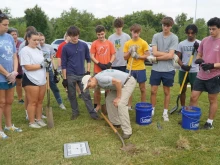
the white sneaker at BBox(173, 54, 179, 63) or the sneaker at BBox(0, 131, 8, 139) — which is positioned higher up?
the white sneaker at BBox(173, 54, 179, 63)

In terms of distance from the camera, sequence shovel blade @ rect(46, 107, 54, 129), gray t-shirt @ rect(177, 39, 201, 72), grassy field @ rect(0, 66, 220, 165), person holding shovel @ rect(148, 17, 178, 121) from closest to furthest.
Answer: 1. grassy field @ rect(0, 66, 220, 165)
2. shovel blade @ rect(46, 107, 54, 129)
3. person holding shovel @ rect(148, 17, 178, 121)
4. gray t-shirt @ rect(177, 39, 201, 72)

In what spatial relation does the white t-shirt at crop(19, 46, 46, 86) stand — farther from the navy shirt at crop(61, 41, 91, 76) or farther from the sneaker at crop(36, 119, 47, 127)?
the sneaker at crop(36, 119, 47, 127)

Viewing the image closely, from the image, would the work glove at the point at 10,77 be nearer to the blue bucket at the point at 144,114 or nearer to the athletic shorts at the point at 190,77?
the blue bucket at the point at 144,114

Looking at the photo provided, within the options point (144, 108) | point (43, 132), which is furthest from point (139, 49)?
point (43, 132)

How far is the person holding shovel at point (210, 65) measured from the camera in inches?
146

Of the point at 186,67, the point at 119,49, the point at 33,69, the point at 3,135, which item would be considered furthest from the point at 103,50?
the point at 3,135

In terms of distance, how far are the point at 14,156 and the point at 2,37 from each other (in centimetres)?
177

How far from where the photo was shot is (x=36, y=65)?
12.8ft

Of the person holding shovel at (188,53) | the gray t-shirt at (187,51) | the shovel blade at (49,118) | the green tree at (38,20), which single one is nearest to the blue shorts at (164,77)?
the person holding shovel at (188,53)

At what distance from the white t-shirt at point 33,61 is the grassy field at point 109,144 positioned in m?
0.89

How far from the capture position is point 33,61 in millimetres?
3916

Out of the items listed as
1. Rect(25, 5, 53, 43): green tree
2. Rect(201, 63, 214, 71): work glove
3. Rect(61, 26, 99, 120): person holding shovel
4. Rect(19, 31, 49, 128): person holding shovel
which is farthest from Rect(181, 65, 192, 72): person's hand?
Rect(25, 5, 53, 43): green tree

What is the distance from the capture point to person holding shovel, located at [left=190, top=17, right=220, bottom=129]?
12.2 ft

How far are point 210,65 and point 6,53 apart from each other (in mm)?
3175
